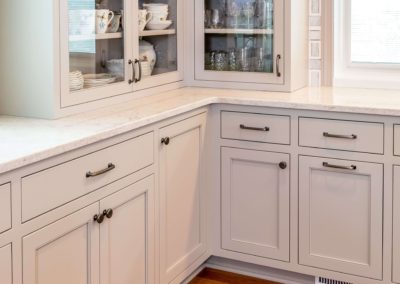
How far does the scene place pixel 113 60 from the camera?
268 cm

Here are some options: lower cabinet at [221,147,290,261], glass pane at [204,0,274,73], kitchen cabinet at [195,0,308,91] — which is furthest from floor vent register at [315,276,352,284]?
glass pane at [204,0,274,73]

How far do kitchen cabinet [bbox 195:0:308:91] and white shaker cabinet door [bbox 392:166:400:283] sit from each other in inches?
29.9

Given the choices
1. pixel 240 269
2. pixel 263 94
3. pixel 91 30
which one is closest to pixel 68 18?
pixel 91 30

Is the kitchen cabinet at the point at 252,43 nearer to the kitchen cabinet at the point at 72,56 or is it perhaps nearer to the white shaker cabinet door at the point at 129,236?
the kitchen cabinet at the point at 72,56

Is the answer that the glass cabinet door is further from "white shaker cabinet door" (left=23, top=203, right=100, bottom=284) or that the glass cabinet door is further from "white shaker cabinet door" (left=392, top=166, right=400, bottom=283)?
"white shaker cabinet door" (left=392, top=166, right=400, bottom=283)

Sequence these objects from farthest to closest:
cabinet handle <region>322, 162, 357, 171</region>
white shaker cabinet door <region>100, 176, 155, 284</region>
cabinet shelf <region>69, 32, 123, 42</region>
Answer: cabinet handle <region>322, 162, 357, 171</region>, cabinet shelf <region>69, 32, 123, 42</region>, white shaker cabinet door <region>100, 176, 155, 284</region>

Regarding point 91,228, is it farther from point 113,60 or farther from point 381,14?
point 381,14

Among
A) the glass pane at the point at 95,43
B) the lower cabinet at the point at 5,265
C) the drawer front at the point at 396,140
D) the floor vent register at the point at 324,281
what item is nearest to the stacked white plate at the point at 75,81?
the glass pane at the point at 95,43

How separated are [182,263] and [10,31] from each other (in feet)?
4.20

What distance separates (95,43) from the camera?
2566 millimetres

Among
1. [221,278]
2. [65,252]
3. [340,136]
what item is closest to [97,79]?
[65,252]

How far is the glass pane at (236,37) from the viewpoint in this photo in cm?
316

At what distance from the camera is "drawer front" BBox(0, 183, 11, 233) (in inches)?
66.6

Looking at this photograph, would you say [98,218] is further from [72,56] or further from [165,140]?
[72,56]
